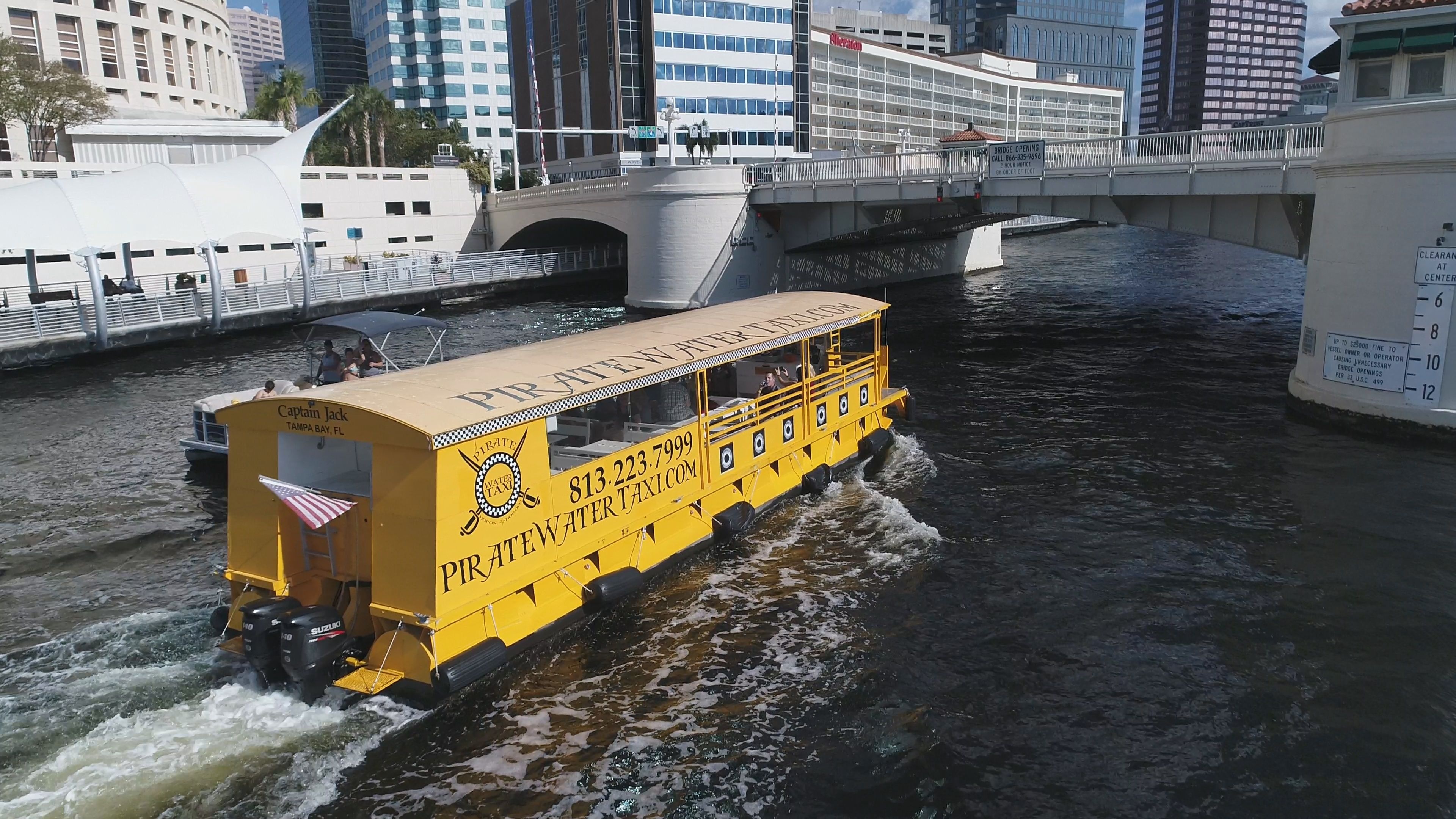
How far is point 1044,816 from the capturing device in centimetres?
945

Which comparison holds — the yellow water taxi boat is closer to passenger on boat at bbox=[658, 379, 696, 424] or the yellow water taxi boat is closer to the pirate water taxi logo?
the pirate water taxi logo

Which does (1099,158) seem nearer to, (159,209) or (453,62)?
(159,209)

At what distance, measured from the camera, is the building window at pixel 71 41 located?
70.5m

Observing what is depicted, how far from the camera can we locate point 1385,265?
21016mm

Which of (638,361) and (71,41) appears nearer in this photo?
(638,361)

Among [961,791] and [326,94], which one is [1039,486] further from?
[326,94]

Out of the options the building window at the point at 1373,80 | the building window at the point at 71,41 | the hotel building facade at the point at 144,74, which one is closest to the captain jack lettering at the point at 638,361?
the building window at the point at 1373,80

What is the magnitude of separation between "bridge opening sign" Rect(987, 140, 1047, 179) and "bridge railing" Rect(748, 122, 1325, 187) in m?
0.21

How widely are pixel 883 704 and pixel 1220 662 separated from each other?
4.39m

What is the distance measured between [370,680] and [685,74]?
7641 cm

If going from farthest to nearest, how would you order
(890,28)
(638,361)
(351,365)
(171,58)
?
(890,28)
(171,58)
(351,365)
(638,361)

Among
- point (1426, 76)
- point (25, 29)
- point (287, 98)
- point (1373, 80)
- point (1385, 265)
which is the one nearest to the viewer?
point (1385, 265)

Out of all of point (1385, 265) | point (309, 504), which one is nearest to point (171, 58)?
point (309, 504)

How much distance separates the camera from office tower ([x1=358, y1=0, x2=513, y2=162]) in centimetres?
12562
